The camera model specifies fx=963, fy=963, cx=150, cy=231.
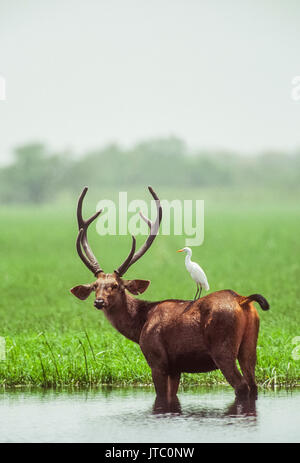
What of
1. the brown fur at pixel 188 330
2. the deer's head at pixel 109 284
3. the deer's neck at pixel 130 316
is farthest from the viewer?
the deer's neck at pixel 130 316

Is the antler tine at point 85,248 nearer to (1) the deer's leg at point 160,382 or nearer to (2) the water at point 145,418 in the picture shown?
(1) the deer's leg at point 160,382

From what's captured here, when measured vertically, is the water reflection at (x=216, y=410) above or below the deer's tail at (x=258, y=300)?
below

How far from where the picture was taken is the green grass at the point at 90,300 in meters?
13.7

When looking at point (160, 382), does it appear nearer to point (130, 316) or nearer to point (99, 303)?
point (130, 316)

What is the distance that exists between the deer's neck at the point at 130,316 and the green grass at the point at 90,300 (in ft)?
5.07

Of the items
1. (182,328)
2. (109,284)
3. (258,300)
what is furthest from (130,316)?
(258,300)

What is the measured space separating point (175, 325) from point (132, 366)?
8.43 feet

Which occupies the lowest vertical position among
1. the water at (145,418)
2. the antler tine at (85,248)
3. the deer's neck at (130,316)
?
the water at (145,418)

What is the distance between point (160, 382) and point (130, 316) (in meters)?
0.94

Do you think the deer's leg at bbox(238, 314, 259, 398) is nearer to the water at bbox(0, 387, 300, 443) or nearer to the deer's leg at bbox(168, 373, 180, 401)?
the water at bbox(0, 387, 300, 443)

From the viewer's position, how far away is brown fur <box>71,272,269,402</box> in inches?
428

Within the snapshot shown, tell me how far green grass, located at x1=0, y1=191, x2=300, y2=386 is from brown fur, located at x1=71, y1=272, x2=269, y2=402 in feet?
6.07

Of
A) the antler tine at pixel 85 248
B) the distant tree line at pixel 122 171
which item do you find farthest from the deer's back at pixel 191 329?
the distant tree line at pixel 122 171

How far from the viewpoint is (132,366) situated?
13680mm
